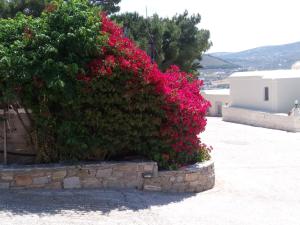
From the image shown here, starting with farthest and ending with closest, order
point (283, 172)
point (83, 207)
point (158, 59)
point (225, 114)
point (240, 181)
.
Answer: point (225, 114) < point (158, 59) < point (283, 172) < point (240, 181) < point (83, 207)

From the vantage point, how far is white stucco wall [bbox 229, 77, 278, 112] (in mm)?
30938

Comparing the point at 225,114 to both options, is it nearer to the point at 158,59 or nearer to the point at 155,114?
the point at 158,59

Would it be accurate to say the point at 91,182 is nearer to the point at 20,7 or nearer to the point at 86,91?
the point at 86,91

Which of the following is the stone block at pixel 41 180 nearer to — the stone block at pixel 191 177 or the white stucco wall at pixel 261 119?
the stone block at pixel 191 177

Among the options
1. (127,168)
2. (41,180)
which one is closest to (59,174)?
(41,180)

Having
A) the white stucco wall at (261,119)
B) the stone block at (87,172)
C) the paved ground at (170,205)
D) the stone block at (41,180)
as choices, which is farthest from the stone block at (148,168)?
the white stucco wall at (261,119)

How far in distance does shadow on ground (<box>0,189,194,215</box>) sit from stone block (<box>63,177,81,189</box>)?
195mm

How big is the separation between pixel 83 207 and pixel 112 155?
203 centimetres

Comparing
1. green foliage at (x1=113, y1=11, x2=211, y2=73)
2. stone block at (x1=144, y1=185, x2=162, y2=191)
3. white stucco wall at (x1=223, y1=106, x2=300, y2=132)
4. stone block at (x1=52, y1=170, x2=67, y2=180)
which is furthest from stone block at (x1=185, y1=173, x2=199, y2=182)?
white stucco wall at (x1=223, y1=106, x2=300, y2=132)

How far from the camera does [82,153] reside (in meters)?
8.59

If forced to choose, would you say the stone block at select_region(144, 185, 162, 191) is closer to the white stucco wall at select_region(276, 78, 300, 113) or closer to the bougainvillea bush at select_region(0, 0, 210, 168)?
the bougainvillea bush at select_region(0, 0, 210, 168)

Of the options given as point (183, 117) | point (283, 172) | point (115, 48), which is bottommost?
point (283, 172)

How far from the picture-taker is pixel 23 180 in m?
7.98

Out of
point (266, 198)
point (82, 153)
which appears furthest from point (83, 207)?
point (266, 198)
